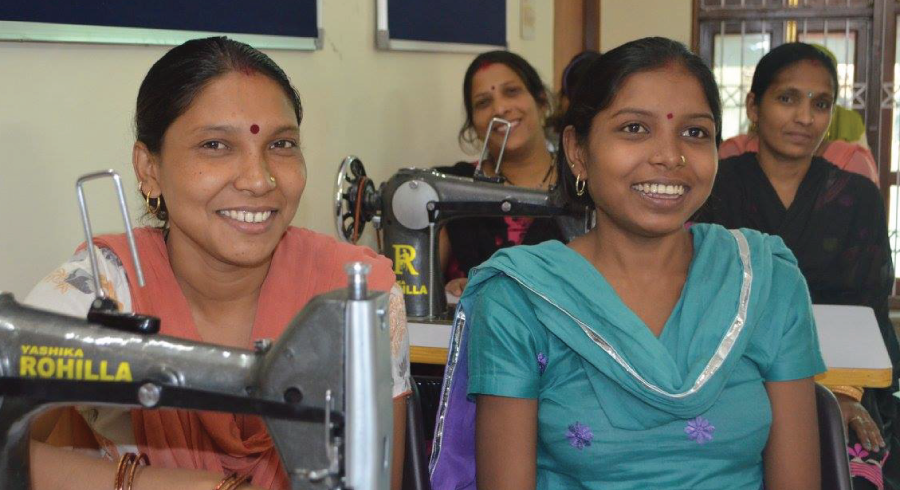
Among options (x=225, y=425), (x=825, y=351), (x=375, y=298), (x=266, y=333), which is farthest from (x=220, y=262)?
(x=825, y=351)

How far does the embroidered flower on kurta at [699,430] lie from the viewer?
1.70 meters

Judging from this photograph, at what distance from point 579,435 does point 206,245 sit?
0.66 meters

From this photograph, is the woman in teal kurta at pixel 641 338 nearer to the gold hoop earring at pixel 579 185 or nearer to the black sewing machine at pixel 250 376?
the gold hoop earring at pixel 579 185

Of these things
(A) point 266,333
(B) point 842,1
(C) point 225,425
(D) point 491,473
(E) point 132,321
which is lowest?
(D) point 491,473

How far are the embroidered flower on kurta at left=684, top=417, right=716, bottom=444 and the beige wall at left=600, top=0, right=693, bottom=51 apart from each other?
4.76 m

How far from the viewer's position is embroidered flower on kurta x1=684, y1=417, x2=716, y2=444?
67.0 inches

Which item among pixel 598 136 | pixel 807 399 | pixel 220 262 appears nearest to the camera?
pixel 220 262

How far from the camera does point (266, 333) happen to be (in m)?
1.66

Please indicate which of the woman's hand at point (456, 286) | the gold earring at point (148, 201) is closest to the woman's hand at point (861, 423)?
the woman's hand at point (456, 286)

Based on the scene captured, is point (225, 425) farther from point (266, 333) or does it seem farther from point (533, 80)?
point (533, 80)

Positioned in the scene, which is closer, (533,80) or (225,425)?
(225,425)

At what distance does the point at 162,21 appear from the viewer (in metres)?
2.21

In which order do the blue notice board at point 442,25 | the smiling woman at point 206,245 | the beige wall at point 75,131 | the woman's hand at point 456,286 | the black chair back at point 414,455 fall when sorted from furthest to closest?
the blue notice board at point 442,25, the woman's hand at point 456,286, the beige wall at point 75,131, the black chair back at point 414,455, the smiling woman at point 206,245

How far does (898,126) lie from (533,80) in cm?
367
